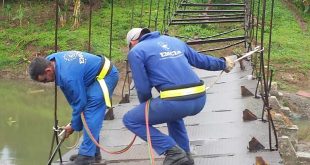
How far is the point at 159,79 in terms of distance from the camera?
11.9ft

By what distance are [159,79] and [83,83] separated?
2.24 ft

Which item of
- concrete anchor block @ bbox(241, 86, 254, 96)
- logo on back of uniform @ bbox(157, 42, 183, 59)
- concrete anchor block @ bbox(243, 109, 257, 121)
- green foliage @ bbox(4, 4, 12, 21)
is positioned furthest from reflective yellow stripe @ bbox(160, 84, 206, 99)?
green foliage @ bbox(4, 4, 12, 21)

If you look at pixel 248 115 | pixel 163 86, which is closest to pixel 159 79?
pixel 163 86

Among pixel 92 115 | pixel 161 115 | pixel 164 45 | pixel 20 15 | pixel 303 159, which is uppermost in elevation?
pixel 164 45

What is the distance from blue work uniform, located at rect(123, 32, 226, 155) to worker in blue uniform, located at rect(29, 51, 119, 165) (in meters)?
0.43

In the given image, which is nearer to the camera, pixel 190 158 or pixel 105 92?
pixel 190 158

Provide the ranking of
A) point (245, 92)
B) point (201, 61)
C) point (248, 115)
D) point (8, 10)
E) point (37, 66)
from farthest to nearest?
point (8, 10) < point (245, 92) < point (248, 115) < point (201, 61) < point (37, 66)

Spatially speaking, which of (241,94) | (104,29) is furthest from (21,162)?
(104,29)

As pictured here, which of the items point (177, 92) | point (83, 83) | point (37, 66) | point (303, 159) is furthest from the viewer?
point (303, 159)

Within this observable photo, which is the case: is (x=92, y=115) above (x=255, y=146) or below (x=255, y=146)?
above

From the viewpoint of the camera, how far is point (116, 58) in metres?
14.1

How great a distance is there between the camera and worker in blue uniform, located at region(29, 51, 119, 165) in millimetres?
3891

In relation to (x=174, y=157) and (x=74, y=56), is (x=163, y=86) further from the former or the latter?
(x=74, y=56)

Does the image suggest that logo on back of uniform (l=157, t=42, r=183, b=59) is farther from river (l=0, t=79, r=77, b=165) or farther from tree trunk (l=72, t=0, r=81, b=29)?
tree trunk (l=72, t=0, r=81, b=29)
